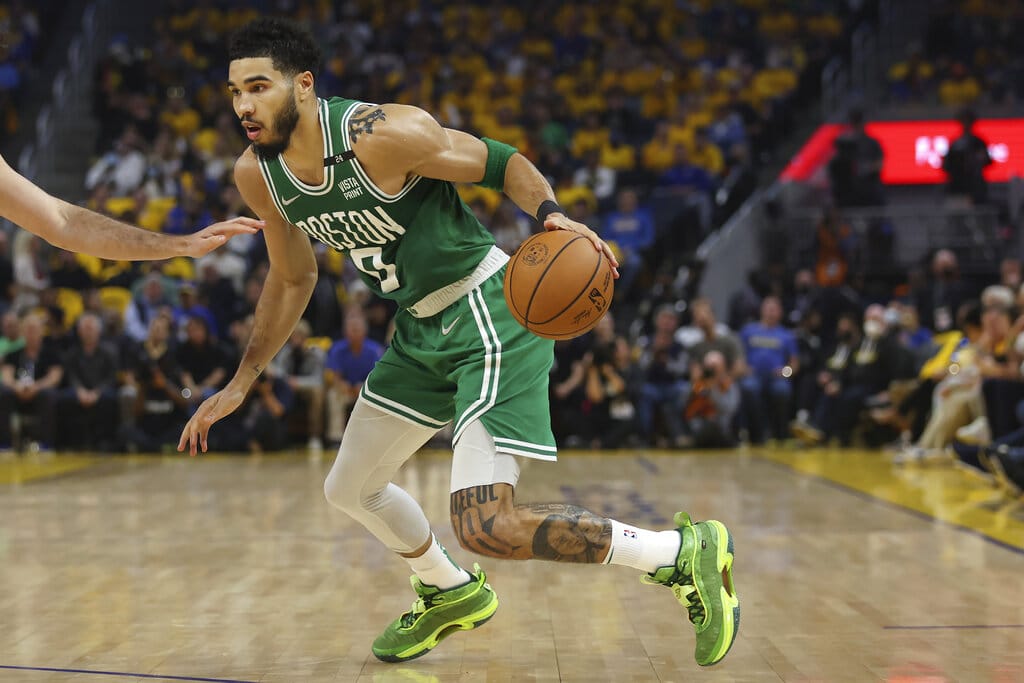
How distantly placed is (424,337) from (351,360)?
8.31 meters

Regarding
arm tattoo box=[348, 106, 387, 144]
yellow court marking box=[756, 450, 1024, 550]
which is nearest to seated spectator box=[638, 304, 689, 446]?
yellow court marking box=[756, 450, 1024, 550]

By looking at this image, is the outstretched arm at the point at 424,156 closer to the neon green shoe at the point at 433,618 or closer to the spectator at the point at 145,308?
the neon green shoe at the point at 433,618

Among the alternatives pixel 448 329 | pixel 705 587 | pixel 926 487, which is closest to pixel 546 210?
pixel 448 329

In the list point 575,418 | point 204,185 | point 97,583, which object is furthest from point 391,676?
point 204,185

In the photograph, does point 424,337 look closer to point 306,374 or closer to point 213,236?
point 213,236

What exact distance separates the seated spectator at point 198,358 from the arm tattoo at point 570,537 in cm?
945

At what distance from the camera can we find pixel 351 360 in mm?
12203

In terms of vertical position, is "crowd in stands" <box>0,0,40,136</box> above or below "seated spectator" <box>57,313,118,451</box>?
above

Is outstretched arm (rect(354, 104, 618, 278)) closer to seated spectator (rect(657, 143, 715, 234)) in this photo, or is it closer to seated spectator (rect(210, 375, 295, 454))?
seated spectator (rect(210, 375, 295, 454))

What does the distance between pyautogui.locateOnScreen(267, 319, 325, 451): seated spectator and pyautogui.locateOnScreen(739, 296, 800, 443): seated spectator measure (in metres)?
4.54

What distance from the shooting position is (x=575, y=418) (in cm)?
1277

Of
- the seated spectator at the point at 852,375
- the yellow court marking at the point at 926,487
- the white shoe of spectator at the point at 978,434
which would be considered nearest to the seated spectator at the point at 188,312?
the yellow court marking at the point at 926,487

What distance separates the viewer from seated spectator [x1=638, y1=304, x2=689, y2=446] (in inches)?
502

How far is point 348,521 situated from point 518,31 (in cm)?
1374
